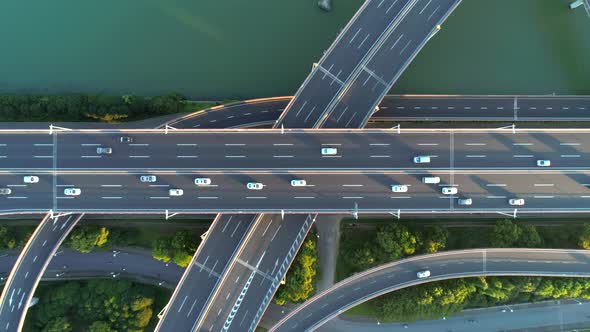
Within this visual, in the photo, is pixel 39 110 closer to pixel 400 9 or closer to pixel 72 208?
pixel 72 208

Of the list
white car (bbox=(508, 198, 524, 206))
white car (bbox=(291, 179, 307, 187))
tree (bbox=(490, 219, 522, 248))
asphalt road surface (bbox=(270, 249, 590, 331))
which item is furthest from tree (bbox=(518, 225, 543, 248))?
white car (bbox=(291, 179, 307, 187))

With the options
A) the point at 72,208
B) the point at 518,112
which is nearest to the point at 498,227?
the point at 518,112

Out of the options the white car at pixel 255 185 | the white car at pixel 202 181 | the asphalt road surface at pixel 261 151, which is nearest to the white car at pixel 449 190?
the asphalt road surface at pixel 261 151

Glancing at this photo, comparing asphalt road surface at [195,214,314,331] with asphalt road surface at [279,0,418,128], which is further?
asphalt road surface at [195,214,314,331]

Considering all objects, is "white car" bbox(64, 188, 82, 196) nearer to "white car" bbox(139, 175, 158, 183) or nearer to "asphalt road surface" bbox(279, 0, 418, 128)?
"white car" bbox(139, 175, 158, 183)

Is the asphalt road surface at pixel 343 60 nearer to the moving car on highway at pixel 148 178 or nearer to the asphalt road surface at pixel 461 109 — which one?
the asphalt road surface at pixel 461 109

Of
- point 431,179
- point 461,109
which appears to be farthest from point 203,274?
point 461,109
